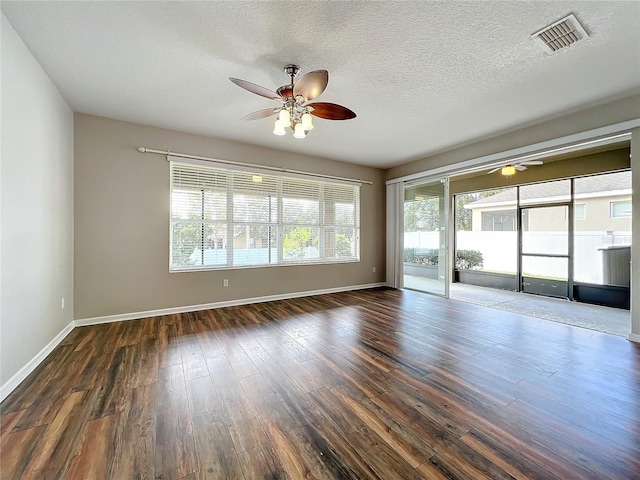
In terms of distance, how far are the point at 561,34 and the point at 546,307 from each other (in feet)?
13.7

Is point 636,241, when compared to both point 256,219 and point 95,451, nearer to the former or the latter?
point 256,219

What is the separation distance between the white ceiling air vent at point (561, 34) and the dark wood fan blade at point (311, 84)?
5.52ft

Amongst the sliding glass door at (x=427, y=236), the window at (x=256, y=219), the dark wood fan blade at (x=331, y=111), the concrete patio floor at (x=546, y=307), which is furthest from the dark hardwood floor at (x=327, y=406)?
the dark wood fan blade at (x=331, y=111)

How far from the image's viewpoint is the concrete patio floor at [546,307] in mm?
3637

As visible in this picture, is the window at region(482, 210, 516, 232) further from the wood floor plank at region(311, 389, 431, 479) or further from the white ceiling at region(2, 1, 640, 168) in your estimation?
the wood floor plank at region(311, 389, 431, 479)

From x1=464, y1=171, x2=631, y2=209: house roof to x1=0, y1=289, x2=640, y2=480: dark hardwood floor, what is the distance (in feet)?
10.6

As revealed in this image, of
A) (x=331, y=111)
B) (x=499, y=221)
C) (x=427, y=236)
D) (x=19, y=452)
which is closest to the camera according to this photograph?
(x=19, y=452)

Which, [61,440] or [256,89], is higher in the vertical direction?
[256,89]

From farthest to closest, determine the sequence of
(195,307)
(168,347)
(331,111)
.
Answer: (195,307) → (168,347) → (331,111)

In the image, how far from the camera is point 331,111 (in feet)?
8.40

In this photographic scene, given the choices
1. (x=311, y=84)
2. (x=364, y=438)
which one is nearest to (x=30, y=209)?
(x=311, y=84)

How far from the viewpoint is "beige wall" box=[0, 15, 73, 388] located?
2.00 metres

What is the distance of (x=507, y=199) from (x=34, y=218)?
26.4 feet

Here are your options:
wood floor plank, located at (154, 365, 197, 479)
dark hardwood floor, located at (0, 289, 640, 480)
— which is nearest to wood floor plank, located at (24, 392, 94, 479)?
dark hardwood floor, located at (0, 289, 640, 480)
